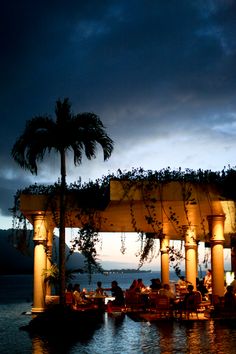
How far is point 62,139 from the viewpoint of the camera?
15516 mm

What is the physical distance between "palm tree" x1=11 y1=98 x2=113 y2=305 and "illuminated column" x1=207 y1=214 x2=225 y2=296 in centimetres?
533

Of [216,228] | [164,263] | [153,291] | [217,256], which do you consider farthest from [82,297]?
[164,263]

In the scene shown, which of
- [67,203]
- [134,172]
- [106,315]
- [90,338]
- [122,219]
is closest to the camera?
[90,338]

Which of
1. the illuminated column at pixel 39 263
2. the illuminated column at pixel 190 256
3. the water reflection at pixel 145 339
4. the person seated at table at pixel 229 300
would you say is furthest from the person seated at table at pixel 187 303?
the illuminated column at pixel 190 256

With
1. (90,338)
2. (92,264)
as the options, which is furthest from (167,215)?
(90,338)

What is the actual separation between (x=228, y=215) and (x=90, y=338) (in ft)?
28.3

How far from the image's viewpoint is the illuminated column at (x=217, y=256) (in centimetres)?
1870

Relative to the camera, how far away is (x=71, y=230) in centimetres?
1883

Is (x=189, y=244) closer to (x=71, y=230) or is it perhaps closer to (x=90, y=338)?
(x=71, y=230)

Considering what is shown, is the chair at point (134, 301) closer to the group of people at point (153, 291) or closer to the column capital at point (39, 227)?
the group of people at point (153, 291)

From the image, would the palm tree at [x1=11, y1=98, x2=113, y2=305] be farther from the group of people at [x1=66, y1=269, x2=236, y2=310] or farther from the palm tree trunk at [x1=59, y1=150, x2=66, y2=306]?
the group of people at [x1=66, y1=269, x2=236, y2=310]

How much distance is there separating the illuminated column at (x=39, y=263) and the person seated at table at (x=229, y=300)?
630cm

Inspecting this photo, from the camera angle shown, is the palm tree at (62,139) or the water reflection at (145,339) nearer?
the water reflection at (145,339)

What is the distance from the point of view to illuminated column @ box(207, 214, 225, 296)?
61.4ft
